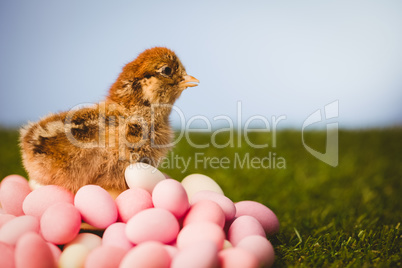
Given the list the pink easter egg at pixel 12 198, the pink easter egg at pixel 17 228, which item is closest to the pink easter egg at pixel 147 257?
the pink easter egg at pixel 17 228

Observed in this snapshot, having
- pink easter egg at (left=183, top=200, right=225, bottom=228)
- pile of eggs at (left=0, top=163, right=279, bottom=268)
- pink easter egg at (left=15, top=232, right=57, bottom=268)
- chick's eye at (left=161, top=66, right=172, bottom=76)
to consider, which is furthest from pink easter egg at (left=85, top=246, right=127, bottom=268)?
chick's eye at (left=161, top=66, right=172, bottom=76)

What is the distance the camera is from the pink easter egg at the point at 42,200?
1258 mm

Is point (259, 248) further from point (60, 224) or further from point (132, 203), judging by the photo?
point (60, 224)

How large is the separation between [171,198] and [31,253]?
0.41 meters

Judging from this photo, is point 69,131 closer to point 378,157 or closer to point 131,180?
point 131,180

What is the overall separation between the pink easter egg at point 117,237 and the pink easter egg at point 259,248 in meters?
0.33

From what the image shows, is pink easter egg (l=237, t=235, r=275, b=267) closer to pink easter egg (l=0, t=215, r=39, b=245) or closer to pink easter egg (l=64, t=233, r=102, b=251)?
pink easter egg (l=64, t=233, r=102, b=251)

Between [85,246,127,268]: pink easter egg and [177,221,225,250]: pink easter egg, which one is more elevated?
[177,221,225,250]: pink easter egg

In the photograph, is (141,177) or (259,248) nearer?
(259,248)

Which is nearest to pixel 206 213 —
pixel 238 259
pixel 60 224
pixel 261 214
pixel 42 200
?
pixel 238 259

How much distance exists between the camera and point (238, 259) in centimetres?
99

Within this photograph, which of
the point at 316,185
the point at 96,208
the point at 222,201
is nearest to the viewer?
the point at 96,208

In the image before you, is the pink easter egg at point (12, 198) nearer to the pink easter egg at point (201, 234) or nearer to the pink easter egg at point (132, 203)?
the pink easter egg at point (132, 203)

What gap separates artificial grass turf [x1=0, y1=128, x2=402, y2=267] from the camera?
1.41 m
